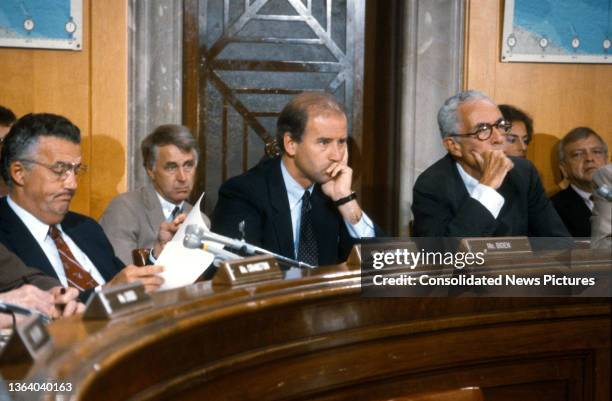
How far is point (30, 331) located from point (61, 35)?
10.1 feet

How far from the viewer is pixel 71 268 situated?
2.67 metres

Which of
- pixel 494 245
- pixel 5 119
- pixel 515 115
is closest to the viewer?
pixel 494 245

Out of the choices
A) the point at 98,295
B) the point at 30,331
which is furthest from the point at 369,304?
the point at 30,331

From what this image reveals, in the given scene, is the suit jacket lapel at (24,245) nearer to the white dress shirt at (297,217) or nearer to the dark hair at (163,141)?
the white dress shirt at (297,217)

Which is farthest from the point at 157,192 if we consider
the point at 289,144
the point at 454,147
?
the point at 454,147

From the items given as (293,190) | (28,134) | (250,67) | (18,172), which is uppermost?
(250,67)

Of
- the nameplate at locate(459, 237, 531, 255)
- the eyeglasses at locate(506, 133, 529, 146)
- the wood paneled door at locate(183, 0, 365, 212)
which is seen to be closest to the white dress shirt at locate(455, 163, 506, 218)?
the nameplate at locate(459, 237, 531, 255)

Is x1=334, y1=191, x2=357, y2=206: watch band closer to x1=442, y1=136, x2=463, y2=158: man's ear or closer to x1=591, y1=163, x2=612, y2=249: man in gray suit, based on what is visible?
x1=442, y1=136, x2=463, y2=158: man's ear

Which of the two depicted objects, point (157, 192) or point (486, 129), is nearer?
point (486, 129)

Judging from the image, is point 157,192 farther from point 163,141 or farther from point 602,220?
point 602,220

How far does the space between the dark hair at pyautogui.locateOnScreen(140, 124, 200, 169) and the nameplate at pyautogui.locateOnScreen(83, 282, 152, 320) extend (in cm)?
251

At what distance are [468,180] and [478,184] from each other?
0.15 metres

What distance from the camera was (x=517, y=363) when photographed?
2201mm

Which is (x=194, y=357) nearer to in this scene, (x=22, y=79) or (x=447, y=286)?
(x=447, y=286)
